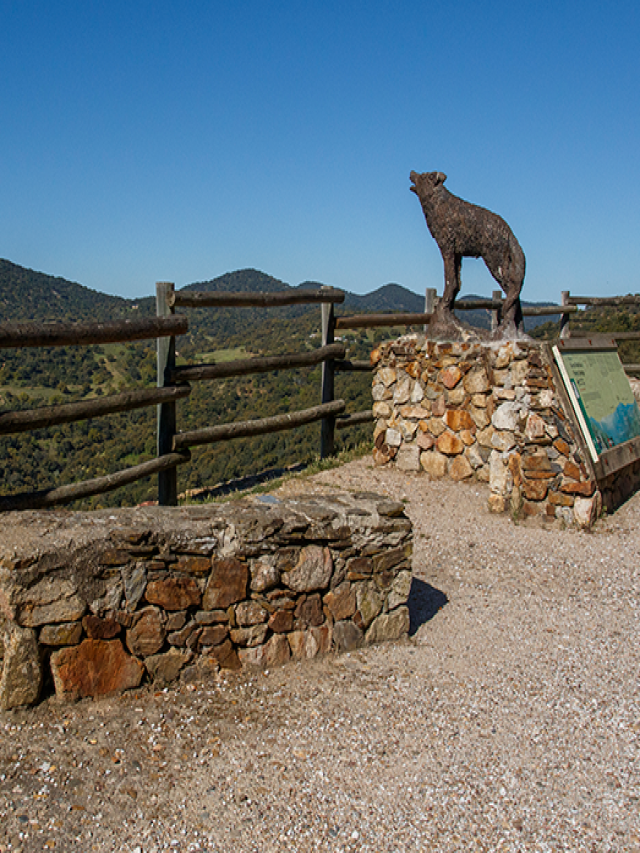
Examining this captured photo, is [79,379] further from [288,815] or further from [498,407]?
[288,815]

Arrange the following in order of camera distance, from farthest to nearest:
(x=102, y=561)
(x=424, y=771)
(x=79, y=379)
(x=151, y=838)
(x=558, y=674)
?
(x=79, y=379), (x=558, y=674), (x=102, y=561), (x=424, y=771), (x=151, y=838)

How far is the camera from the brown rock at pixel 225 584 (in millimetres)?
3324

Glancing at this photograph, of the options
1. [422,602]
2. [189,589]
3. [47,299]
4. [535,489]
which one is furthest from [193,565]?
[47,299]

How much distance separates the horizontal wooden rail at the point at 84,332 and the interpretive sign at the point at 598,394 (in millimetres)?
3460

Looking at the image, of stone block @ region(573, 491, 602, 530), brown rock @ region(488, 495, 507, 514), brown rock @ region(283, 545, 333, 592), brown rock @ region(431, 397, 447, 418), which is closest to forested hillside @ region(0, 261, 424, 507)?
brown rock @ region(431, 397, 447, 418)

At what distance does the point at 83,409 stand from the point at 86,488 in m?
0.61

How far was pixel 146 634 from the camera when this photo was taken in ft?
10.6

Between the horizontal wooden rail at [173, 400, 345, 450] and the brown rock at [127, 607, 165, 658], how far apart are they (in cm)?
339

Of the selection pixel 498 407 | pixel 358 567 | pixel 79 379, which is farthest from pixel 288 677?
pixel 79 379

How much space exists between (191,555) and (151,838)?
117 cm

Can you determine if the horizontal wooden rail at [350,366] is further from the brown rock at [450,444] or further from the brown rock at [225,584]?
the brown rock at [225,584]

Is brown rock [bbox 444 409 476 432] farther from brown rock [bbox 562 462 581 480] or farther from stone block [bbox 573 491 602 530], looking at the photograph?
stone block [bbox 573 491 602 530]

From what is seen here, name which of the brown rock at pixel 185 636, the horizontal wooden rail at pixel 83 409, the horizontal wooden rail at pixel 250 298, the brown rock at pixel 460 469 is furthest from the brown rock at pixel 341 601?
the brown rock at pixel 460 469

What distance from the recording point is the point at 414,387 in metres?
8.01
